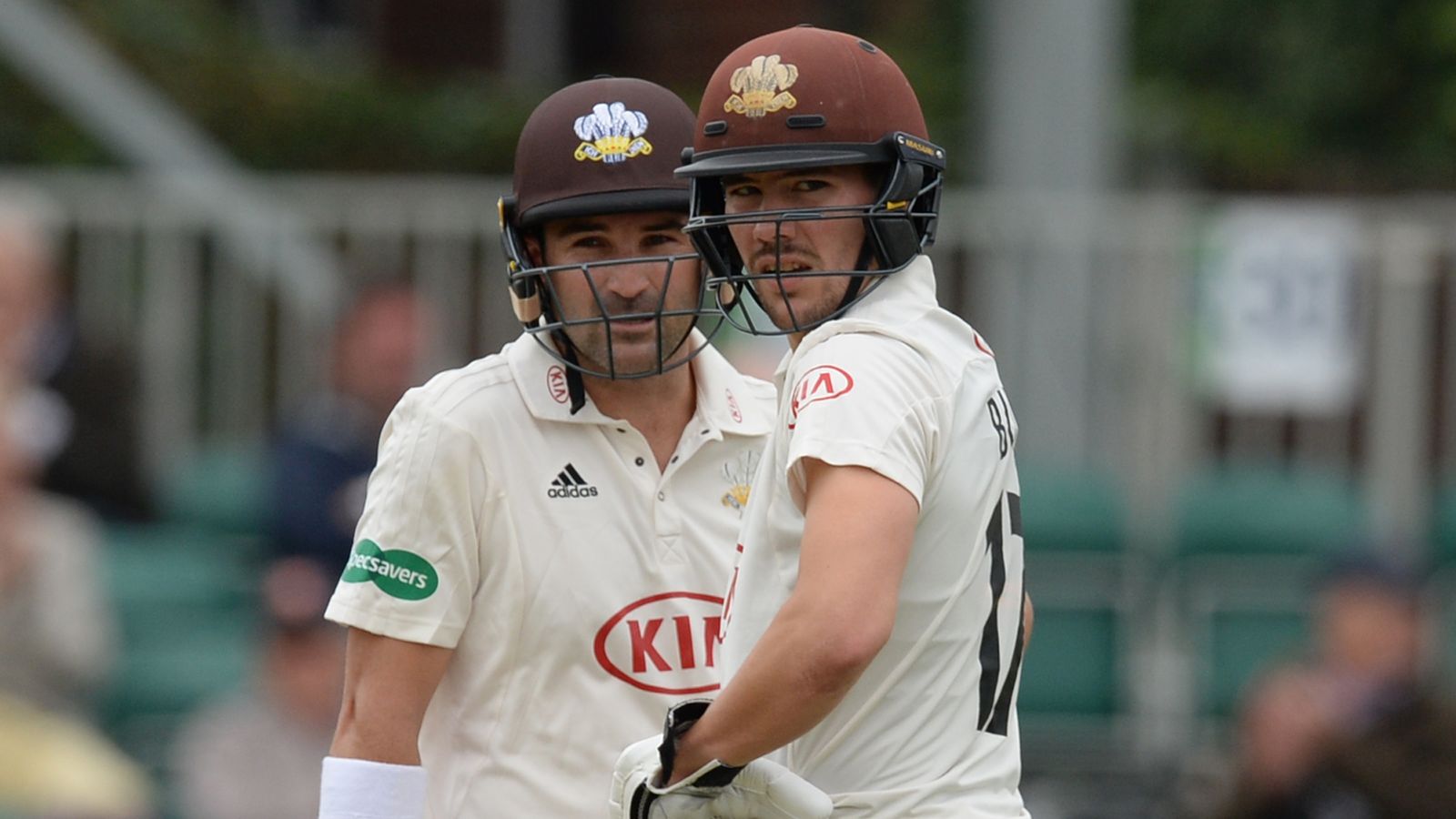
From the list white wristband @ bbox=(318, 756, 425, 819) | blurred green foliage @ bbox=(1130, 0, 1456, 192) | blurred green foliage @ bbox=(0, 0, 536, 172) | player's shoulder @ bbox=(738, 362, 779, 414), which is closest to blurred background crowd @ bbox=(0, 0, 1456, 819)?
blurred green foliage @ bbox=(0, 0, 536, 172)

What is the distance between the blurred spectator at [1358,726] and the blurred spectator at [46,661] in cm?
366

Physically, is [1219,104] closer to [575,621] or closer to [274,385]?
[274,385]

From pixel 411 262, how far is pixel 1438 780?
4.12 metres

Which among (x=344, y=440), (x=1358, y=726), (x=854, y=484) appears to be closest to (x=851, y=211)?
(x=854, y=484)

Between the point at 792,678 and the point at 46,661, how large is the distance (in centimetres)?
458

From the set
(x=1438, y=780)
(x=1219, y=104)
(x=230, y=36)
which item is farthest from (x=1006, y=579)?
(x=1219, y=104)

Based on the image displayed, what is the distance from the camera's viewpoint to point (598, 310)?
12.8ft

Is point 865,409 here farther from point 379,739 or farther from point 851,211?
point 379,739

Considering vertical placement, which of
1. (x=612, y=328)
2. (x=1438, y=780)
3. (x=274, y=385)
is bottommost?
(x=1438, y=780)

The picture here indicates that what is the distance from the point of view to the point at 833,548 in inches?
122

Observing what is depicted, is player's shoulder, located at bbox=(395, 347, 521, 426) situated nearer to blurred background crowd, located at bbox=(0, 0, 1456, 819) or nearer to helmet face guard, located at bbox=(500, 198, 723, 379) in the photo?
helmet face guard, located at bbox=(500, 198, 723, 379)

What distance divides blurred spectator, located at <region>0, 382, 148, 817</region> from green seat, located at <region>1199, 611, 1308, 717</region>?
3.94 m

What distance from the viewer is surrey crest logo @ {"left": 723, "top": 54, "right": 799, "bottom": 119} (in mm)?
3449

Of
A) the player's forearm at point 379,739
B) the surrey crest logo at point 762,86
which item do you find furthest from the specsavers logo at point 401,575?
the surrey crest logo at point 762,86
